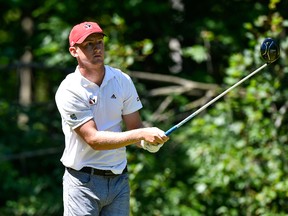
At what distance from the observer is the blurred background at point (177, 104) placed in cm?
846

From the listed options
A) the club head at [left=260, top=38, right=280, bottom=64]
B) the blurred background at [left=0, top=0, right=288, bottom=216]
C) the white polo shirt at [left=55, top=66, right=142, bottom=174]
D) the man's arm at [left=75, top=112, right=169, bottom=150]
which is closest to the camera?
the man's arm at [left=75, top=112, right=169, bottom=150]

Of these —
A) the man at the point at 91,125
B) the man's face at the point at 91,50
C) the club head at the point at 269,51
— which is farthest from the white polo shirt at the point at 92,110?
the club head at the point at 269,51

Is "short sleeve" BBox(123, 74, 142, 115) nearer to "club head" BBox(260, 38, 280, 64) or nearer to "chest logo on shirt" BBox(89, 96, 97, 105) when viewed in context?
"chest logo on shirt" BBox(89, 96, 97, 105)

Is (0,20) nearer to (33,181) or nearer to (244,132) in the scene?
(33,181)

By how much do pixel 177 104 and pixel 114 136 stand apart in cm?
446

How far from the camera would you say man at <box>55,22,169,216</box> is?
18.3 feet

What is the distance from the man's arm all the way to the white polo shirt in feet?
0.19

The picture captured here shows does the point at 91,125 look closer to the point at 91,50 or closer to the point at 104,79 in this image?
the point at 104,79

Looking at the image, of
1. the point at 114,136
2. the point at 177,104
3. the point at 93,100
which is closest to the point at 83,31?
the point at 93,100

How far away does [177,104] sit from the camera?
9.85 meters

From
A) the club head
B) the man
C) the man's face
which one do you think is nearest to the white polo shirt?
the man

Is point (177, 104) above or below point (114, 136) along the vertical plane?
below

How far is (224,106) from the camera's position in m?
8.67

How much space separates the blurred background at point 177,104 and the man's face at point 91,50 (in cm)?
→ 294
